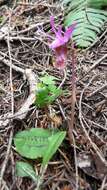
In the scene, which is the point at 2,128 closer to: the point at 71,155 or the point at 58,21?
the point at 71,155

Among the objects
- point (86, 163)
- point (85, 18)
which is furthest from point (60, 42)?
point (85, 18)

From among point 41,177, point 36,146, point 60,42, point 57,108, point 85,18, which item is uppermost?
point 85,18

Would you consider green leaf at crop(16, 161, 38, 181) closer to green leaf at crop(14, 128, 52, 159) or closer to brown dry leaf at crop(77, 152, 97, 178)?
green leaf at crop(14, 128, 52, 159)

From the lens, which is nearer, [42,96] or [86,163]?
[86,163]

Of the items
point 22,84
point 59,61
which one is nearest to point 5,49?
point 22,84

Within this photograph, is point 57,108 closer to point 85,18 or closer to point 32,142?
point 32,142

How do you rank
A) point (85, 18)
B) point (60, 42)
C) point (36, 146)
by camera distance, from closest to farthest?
1. point (60, 42)
2. point (36, 146)
3. point (85, 18)

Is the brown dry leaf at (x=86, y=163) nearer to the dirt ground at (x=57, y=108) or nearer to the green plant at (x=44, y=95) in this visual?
the dirt ground at (x=57, y=108)

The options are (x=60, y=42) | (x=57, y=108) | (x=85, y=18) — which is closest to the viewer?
(x=60, y=42)
